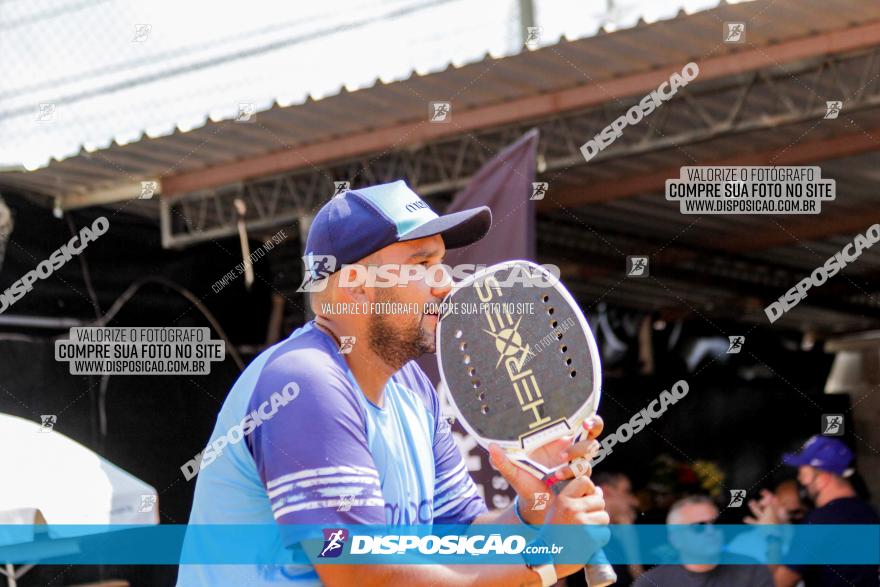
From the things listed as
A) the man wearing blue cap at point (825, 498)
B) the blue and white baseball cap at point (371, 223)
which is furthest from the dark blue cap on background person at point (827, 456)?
the blue and white baseball cap at point (371, 223)

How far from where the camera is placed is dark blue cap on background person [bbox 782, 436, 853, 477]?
6.66 metres

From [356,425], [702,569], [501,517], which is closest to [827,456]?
[702,569]

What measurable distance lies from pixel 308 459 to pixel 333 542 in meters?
0.15

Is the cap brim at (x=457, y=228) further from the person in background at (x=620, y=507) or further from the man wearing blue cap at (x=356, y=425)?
the person in background at (x=620, y=507)

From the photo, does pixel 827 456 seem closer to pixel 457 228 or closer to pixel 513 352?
pixel 513 352

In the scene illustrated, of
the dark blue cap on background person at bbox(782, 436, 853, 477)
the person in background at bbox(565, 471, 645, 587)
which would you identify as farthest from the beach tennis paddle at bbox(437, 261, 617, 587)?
the dark blue cap on background person at bbox(782, 436, 853, 477)

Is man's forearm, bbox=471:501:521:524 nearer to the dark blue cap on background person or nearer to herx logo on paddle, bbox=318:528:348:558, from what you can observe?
herx logo on paddle, bbox=318:528:348:558

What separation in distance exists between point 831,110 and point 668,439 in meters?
3.09

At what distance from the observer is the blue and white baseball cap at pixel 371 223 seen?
2.25m

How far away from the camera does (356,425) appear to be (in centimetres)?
207

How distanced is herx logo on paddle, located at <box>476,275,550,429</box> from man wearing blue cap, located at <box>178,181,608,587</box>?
0.09 meters

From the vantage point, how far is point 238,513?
2131mm

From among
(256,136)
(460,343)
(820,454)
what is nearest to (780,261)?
(820,454)

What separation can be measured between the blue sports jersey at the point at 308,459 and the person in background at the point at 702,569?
3915mm
